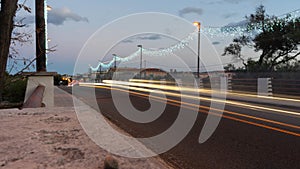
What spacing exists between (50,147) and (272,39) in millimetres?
28415

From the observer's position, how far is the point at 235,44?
31406 mm

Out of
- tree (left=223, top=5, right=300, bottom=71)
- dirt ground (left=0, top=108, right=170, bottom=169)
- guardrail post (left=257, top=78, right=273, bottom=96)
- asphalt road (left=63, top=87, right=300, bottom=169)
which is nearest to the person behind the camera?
dirt ground (left=0, top=108, right=170, bottom=169)

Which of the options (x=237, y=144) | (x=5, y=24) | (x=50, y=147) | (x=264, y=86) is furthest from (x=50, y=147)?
(x=264, y=86)

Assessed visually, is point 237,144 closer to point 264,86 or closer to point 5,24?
point 5,24

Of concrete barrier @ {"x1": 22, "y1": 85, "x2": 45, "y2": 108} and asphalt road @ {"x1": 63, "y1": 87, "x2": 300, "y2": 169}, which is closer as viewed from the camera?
asphalt road @ {"x1": 63, "y1": 87, "x2": 300, "y2": 169}

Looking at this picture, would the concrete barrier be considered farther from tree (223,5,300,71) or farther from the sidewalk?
tree (223,5,300,71)

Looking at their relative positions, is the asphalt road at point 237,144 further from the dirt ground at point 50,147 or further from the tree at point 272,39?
the tree at point 272,39

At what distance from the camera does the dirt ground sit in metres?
3.48

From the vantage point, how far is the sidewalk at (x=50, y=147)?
3492 millimetres

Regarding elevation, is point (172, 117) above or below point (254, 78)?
below

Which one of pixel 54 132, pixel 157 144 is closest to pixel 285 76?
pixel 157 144

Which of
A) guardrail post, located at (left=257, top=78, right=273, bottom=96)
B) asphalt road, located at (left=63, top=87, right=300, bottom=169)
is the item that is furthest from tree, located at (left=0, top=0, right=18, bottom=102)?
guardrail post, located at (left=257, top=78, right=273, bottom=96)

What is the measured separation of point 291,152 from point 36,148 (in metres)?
4.38

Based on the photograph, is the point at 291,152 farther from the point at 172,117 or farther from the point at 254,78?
the point at 254,78
